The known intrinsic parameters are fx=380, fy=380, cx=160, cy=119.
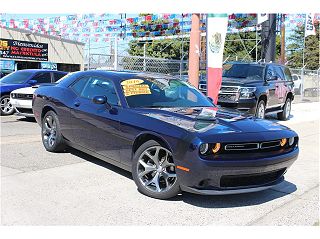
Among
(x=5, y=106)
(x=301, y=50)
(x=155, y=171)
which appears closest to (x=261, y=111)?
(x=155, y=171)

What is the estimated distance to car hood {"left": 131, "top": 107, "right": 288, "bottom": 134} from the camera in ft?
13.3

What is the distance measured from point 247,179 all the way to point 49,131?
3.65m

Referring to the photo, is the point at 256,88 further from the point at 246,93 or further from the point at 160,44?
the point at 160,44

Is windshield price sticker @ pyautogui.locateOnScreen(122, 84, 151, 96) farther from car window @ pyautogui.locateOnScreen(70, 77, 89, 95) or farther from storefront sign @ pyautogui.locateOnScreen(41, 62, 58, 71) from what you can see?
storefront sign @ pyautogui.locateOnScreen(41, 62, 58, 71)

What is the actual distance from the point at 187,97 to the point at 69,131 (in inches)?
73.7

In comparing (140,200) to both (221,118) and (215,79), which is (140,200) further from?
(215,79)

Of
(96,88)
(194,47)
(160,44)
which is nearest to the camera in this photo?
(96,88)

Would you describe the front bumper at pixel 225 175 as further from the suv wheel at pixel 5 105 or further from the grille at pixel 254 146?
the suv wheel at pixel 5 105

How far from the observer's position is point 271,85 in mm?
11039

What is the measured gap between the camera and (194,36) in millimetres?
8641

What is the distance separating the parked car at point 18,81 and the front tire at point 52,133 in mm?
4682

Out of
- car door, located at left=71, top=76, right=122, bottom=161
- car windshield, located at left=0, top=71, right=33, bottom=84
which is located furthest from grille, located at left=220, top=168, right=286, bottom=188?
car windshield, located at left=0, top=71, right=33, bottom=84
